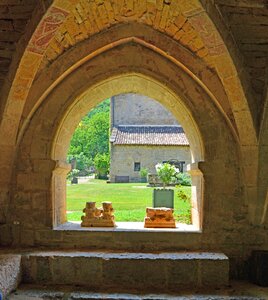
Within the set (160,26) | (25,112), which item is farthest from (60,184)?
(160,26)

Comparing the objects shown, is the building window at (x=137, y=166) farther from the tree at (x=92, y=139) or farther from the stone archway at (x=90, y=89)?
the stone archway at (x=90, y=89)

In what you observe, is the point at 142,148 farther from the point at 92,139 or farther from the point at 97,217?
the point at 97,217

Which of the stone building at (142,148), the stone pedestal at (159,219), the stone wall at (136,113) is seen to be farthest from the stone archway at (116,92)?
the stone wall at (136,113)

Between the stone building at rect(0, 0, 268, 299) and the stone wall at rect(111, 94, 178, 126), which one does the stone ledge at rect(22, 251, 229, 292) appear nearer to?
the stone building at rect(0, 0, 268, 299)

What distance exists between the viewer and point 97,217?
535 centimetres

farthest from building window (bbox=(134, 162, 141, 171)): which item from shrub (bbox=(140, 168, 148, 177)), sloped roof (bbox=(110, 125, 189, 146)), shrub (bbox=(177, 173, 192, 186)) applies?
shrub (bbox=(177, 173, 192, 186))

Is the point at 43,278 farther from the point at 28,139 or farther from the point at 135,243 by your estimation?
the point at 28,139

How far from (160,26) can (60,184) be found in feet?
8.52

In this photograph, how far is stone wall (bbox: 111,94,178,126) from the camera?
76.9 feet

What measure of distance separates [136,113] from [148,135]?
2.37m

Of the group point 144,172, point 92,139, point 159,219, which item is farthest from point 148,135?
point 159,219

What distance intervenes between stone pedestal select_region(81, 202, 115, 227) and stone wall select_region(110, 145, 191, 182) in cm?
1537

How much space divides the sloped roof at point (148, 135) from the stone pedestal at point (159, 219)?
49.8ft

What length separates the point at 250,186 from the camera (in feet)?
16.0
